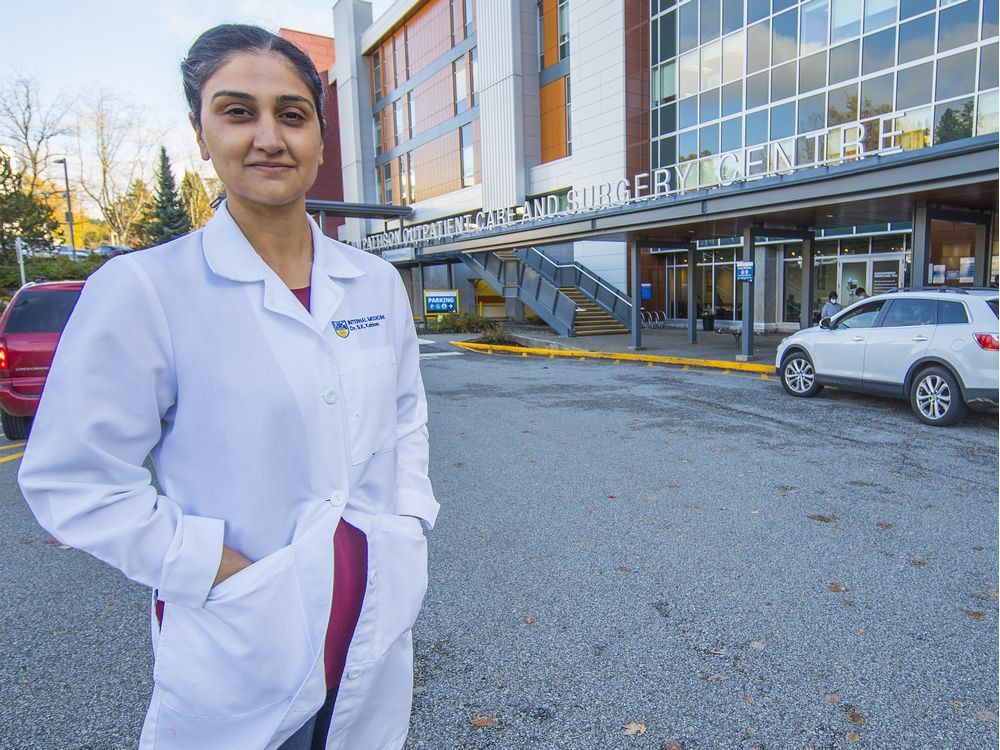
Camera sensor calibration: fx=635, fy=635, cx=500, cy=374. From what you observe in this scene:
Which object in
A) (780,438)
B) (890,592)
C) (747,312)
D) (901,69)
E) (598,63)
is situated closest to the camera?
(890,592)

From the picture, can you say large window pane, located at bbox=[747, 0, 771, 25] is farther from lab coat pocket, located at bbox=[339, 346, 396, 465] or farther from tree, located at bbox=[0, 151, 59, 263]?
tree, located at bbox=[0, 151, 59, 263]

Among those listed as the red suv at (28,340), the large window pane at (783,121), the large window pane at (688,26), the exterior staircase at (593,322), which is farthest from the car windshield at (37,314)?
the large window pane at (688,26)

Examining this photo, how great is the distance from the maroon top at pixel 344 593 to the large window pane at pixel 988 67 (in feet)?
66.0

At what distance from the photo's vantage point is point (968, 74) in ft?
52.6

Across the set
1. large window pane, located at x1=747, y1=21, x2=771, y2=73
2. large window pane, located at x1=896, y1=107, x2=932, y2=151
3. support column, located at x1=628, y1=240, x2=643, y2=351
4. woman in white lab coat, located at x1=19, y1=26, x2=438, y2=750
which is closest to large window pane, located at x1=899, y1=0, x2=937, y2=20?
large window pane, located at x1=896, y1=107, x2=932, y2=151

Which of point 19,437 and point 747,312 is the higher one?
point 747,312

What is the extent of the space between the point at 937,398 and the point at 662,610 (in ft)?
22.4

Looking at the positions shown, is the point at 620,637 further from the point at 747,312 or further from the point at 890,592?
the point at 747,312

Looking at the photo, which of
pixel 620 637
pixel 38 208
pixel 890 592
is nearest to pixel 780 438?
pixel 890 592

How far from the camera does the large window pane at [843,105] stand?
1862 cm

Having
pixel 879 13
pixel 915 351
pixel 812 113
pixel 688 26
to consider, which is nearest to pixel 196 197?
pixel 688 26

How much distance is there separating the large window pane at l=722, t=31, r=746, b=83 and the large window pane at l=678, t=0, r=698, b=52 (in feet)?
5.24

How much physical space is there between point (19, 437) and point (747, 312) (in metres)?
14.0

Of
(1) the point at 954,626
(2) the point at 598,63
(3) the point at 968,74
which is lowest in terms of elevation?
(1) the point at 954,626
